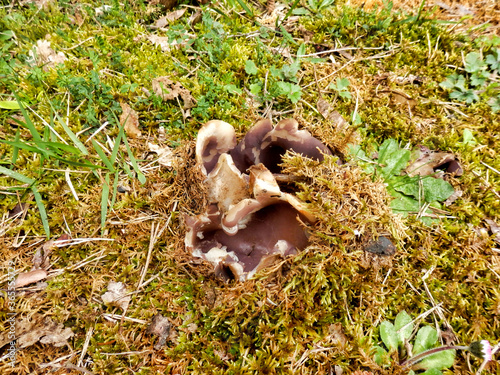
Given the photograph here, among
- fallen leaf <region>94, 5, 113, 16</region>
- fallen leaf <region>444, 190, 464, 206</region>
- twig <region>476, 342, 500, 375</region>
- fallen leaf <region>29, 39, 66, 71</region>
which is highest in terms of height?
fallen leaf <region>94, 5, 113, 16</region>

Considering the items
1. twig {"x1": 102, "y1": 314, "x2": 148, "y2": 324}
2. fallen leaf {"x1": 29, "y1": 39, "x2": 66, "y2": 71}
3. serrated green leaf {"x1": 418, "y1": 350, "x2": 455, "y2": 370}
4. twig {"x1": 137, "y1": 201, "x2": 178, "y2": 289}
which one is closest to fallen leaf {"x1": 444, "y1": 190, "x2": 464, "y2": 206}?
serrated green leaf {"x1": 418, "y1": 350, "x2": 455, "y2": 370}

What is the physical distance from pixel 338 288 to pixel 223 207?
1.12 metres

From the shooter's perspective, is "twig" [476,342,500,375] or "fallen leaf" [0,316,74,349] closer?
"twig" [476,342,500,375]

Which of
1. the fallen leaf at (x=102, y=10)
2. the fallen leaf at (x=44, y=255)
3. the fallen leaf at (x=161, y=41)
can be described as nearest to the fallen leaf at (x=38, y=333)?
the fallen leaf at (x=44, y=255)

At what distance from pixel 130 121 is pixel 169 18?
1.62 metres

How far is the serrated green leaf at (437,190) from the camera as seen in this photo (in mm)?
2869

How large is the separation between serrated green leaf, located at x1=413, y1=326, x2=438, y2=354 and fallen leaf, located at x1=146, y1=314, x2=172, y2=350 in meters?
1.98

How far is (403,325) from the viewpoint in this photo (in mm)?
2455

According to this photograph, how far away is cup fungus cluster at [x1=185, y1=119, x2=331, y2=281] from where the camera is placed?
2381mm

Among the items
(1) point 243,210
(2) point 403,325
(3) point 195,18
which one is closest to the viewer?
(1) point 243,210

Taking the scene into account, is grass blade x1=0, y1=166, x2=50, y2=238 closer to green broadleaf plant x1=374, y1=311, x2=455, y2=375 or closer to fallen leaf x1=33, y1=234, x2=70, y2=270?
fallen leaf x1=33, y1=234, x2=70, y2=270

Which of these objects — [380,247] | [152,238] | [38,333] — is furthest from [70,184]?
[380,247]

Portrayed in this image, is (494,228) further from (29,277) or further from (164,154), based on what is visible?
(29,277)

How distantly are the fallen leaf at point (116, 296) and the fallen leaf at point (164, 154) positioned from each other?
1.18m
